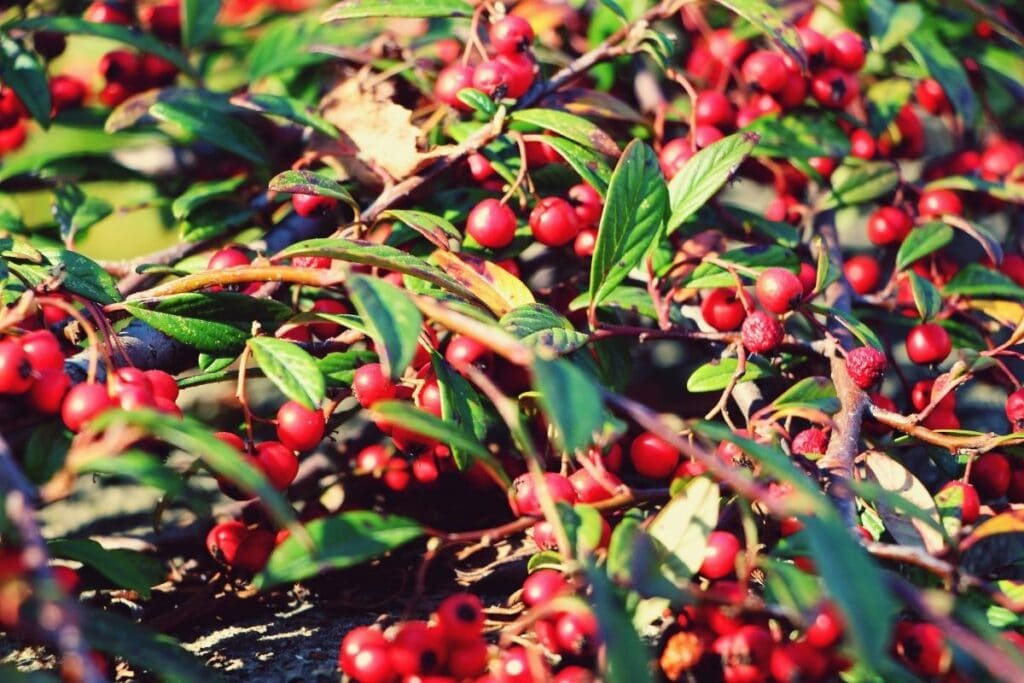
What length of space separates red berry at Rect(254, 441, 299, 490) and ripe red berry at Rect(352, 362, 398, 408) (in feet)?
0.37

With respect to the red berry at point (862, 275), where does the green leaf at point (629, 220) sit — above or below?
above

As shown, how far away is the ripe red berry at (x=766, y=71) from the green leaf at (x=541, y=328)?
0.79 metres

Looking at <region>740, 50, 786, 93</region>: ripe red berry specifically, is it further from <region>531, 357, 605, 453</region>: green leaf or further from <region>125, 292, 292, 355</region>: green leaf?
<region>531, 357, 605, 453</region>: green leaf

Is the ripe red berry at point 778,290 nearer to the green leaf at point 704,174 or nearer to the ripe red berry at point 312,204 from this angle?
the green leaf at point 704,174

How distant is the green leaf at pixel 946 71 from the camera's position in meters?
1.94

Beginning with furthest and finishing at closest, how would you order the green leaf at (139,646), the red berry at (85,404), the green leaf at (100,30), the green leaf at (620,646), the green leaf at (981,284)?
the green leaf at (100,30), the green leaf at (981,284), the red berry at (85,404), the green leaf at (139,646), the green leaf at (620,646)

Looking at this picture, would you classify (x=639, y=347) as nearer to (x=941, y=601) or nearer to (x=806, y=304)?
(x=806, y=304)

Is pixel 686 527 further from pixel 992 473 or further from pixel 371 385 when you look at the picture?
pixel 992 473

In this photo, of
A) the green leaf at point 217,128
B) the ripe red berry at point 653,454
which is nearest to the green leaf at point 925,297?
the ripe red berry at point 653,454

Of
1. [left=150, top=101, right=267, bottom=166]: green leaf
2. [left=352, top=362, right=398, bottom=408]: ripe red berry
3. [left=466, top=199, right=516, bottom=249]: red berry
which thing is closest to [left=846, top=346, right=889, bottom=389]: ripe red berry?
[left=466, top=199, right=516, bottom=249]: red berry

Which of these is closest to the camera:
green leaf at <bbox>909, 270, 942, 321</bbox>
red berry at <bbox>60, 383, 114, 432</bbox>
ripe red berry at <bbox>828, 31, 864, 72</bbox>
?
red berry at <bbox>60, 383, 114, 432</bbox>

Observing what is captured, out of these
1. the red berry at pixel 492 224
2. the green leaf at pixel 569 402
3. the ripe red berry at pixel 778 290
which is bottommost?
the ripe red berry at pixel 778 290

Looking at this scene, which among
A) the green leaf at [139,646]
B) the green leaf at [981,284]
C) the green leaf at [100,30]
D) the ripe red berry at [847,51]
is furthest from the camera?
the ripe red berry at [847,51]

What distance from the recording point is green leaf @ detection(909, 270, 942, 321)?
5.13 ft
